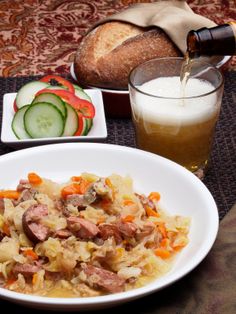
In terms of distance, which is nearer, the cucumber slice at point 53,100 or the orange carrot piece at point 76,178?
the orange carrot piece at point 76,178

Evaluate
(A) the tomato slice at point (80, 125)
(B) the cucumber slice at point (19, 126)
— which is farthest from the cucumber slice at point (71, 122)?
(B) the cucumber slice at point (19, 126)

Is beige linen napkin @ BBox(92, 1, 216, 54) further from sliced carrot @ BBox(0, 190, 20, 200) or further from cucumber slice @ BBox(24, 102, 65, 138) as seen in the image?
sliced carrot @ BBox(0, 190, 20, 200)

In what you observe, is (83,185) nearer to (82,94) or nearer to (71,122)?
(71,122)

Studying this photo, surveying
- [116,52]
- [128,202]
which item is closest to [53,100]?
[116,52]

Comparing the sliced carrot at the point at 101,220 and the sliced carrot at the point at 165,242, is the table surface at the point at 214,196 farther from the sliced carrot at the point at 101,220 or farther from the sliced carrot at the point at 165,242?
the sliced carrot at the point at 101,220

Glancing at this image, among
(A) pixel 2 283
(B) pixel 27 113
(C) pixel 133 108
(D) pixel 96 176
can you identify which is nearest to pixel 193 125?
(C) pixel 133 108

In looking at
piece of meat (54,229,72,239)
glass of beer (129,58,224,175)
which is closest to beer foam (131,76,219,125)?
glass of beer (129,58,224,175)
